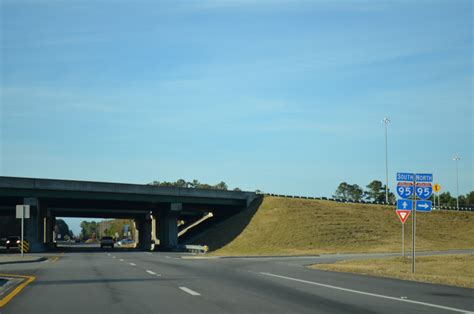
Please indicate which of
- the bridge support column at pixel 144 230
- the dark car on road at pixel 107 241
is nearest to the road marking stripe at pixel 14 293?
the dark car on road at pixel 107 241

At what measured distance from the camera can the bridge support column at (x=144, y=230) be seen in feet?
337

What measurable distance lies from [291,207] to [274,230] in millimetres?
9808

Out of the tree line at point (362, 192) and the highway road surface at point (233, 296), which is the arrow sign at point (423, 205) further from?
the tree line at point (362, 192)

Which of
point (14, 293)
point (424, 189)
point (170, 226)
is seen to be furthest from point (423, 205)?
point (170, 226)

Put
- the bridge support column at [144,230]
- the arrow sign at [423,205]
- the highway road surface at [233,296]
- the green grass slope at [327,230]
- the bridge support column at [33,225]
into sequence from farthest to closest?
the bridge support column at [144,230]
the bridge support column at [33,225]
the green grass slope at [327,230]
the arrow sign at [423,205]
the highway road surface at [233,296]

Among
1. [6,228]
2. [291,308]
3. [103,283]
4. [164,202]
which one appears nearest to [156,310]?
[291,308]

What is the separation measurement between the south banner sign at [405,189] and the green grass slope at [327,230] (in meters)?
33.9

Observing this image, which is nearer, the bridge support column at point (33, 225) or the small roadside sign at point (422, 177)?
the small roadside sign at point (422, 177)

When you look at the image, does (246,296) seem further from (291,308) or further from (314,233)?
(314,233)

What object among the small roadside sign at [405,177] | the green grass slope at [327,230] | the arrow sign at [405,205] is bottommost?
the green grass slope at [327,230]

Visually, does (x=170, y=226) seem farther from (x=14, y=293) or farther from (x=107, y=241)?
(x=14, y=293)

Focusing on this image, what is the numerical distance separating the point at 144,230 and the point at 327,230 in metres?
49.8

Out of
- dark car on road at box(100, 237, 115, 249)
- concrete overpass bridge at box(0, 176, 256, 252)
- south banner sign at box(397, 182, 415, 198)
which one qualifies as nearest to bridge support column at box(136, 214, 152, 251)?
dark car on road at box(100, 237, 115, 249)

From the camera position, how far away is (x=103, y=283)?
19.2 m
